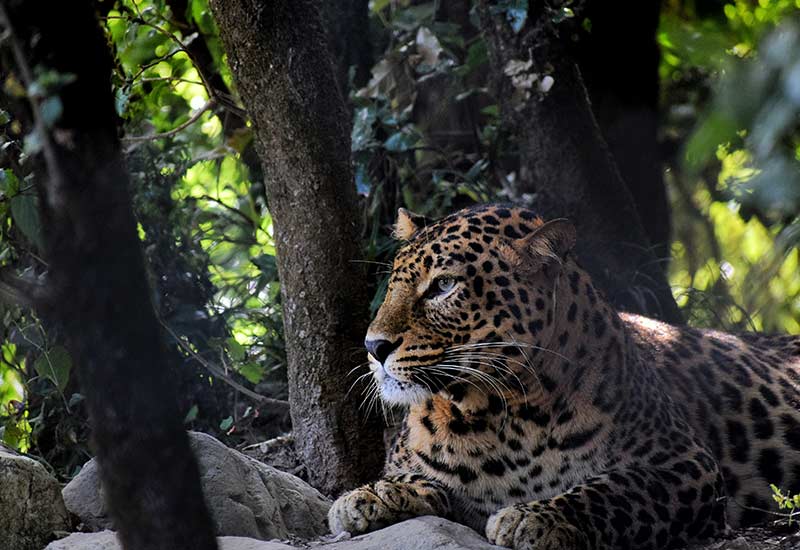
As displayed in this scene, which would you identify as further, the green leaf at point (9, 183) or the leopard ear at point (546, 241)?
the leopard ear at point (546, 241)

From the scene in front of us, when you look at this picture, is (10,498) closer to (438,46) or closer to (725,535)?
(725,535)

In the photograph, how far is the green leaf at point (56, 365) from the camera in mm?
6356

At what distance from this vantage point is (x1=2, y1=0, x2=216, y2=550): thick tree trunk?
251 centimetres

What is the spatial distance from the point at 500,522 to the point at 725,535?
1.21 m

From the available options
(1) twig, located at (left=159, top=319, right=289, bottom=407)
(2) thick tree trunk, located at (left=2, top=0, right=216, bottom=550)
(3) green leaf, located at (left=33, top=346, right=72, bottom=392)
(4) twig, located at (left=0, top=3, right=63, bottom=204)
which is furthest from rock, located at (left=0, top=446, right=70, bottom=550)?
(4) twig, located at (left=0, top=3, right=63, bottom=204)

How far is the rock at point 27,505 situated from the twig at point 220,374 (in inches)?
77.3

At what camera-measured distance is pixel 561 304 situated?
5.20 meters

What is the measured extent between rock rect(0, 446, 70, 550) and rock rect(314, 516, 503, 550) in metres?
1.12

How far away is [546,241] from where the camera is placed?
16.7ft

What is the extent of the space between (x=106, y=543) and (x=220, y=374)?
2417 millimetres

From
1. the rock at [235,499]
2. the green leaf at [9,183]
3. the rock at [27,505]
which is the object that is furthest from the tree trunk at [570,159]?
the rock at [27,505]

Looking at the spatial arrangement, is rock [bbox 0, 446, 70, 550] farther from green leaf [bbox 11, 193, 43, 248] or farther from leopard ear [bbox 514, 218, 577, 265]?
leopard ear [bbox 514, 218, 577, 265]

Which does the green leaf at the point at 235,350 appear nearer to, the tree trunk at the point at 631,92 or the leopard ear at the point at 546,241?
the leopard ear at the point at 546,241

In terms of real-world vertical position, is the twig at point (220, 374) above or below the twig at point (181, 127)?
below
